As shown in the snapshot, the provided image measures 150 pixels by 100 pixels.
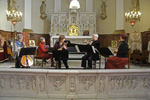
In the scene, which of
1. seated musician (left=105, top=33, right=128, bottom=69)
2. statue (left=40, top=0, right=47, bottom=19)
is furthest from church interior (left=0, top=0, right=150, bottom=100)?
seated musician (left=105, top=33, right=128, bottom=69)

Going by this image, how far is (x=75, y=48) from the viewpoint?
6238 millimetres

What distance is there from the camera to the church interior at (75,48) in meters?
3.51

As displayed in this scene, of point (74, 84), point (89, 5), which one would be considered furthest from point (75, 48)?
point (89, 5)

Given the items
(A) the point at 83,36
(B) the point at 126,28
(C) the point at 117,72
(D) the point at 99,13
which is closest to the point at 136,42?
(B) the point at 126,28

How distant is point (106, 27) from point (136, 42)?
368 centimetres

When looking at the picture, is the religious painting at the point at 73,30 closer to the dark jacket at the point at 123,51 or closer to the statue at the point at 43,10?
the statue at the point at 43,10

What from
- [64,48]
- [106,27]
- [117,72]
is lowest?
[117,72]

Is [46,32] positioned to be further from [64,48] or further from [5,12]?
[64,48]

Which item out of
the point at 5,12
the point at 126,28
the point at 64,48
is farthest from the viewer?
the point at 126,28

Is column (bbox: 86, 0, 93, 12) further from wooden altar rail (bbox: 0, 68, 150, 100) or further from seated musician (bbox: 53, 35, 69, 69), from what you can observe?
wooden altar rail (bbox: 0, 68, 150, 100)

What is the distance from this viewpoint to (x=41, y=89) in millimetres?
3514

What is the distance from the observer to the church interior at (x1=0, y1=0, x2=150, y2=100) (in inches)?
138

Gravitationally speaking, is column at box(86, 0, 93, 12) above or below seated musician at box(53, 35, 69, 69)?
above

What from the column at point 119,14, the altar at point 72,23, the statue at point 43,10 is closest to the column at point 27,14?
the statue at point 43,10
